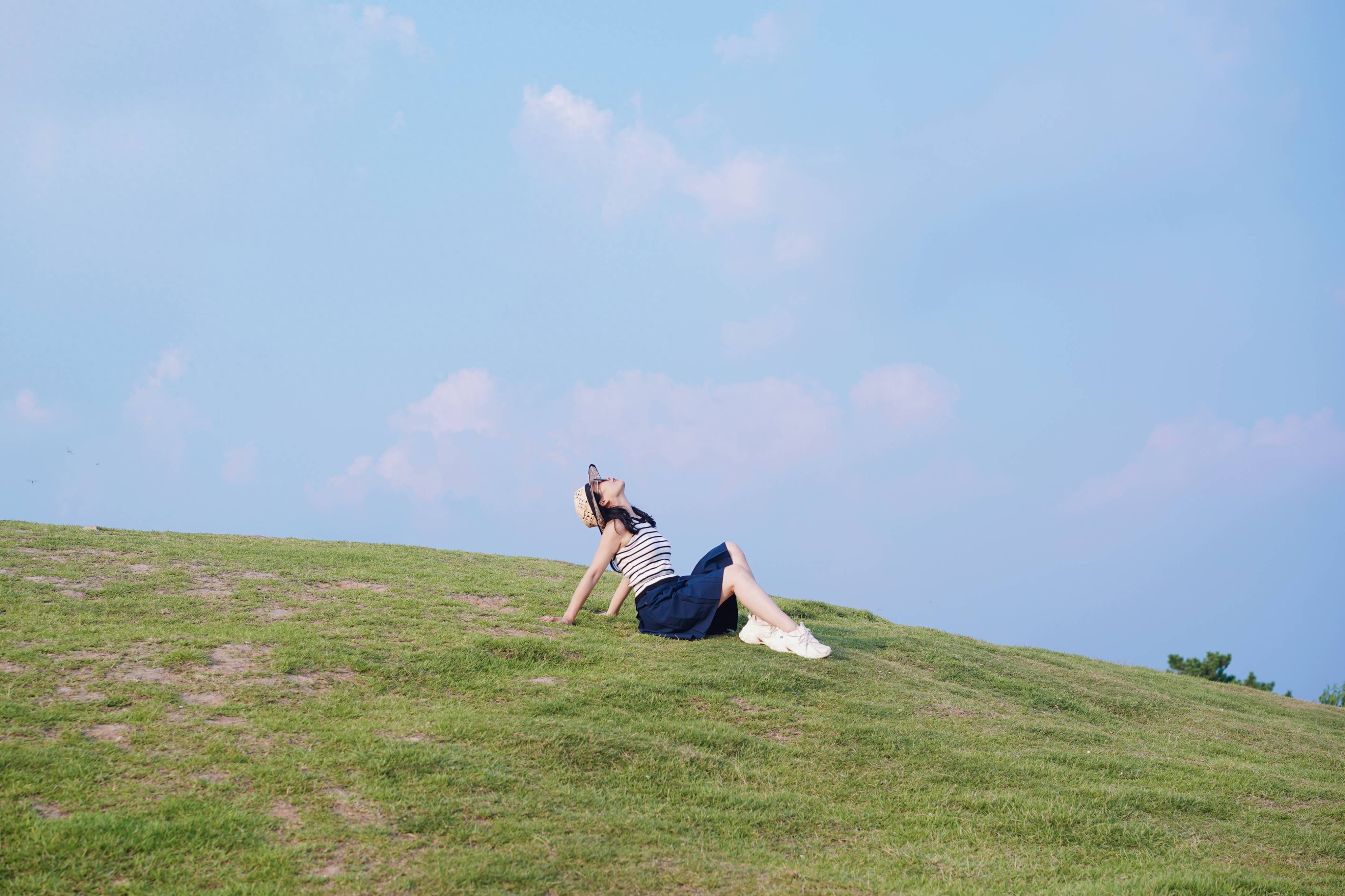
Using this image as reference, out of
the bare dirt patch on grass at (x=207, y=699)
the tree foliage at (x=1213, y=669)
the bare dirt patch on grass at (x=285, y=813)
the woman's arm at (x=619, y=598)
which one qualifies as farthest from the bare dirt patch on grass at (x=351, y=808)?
the tree foliage at (x=1213, y=669)

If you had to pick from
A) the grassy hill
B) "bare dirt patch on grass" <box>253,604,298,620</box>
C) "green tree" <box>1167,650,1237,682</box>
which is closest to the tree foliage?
"green tree" <box>1167,650,1237,682</box>

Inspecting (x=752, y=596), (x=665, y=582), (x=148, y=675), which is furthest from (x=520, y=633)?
(x=148, y=675)

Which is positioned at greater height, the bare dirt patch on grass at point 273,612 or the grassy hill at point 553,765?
the bare dirt patch on grass at point 273,612

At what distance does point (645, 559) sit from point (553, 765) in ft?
11.8

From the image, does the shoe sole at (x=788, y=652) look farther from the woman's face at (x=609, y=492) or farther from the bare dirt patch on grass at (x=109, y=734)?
the bare dirt patch on grass at (x=109, y=734)

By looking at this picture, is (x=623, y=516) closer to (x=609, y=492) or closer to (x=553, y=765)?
(x=609, y=492)

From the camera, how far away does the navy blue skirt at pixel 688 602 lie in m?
10.1

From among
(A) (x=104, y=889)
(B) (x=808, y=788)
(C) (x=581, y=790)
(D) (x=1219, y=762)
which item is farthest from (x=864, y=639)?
(A) (x=104, y=889)

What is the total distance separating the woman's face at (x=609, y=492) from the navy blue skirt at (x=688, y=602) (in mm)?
1016

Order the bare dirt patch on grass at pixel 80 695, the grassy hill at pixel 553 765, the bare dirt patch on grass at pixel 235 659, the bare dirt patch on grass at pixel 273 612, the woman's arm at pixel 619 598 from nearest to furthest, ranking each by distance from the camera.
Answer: the grassy hill at pixel 553 765, the bare dirt patch on grass at pixel 80 695, the bare dirt patch on grass at pixel 235 659, the bare dirt patch on grass at pixel 273 612, the woman's arm at pixel 619 598

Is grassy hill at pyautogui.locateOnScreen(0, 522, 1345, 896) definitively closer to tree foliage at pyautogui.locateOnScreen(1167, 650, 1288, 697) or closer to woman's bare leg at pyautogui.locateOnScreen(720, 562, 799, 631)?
woman's bare leg at pyautogui.locateOnScreen(720, 562, 799, 631)

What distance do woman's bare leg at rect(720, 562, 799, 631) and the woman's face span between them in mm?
1408

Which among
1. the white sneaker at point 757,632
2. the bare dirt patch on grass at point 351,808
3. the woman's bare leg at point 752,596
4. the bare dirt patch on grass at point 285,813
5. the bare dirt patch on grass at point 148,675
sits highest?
the woman's bare leg at point 752,596

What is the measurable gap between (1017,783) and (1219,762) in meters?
3.02
